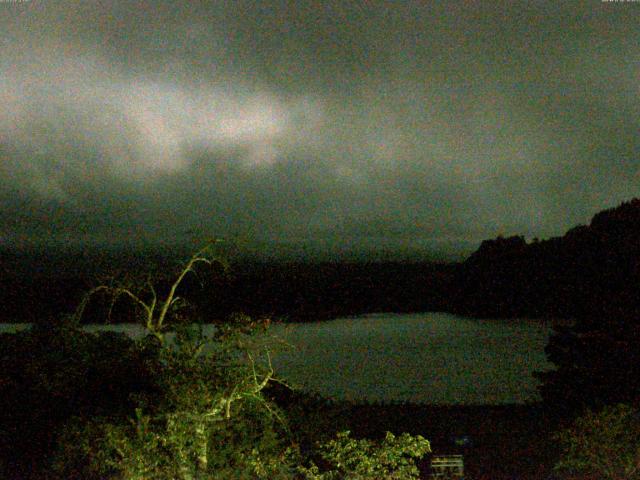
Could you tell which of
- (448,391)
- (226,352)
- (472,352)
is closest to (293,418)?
(226,352)

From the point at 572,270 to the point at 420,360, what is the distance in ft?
29.0

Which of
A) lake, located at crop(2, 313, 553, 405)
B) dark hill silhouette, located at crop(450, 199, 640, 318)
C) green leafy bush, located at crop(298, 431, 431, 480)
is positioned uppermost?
dark hill silhouette, located at crop(450, 199, 640, 318)

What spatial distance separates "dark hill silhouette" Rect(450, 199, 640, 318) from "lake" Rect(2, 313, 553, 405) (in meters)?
1.73

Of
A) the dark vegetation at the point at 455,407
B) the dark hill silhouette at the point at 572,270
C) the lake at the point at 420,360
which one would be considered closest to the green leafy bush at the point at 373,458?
the dark vegetation at the point at 455,407

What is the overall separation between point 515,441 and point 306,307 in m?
22.4

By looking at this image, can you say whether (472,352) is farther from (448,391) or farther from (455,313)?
(455,313)

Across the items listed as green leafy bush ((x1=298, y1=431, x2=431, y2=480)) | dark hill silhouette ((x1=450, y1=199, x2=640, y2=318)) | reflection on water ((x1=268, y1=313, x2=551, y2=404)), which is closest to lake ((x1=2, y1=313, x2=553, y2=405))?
reflection on water ((x1=268, y1=313, x2=551, y2=404))

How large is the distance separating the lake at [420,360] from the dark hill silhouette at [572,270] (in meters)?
1.73

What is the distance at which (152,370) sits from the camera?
9875mm

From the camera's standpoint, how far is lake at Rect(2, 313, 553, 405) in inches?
767

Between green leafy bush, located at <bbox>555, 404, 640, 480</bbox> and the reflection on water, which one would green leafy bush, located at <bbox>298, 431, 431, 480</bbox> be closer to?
green leafy bush, located at <bbox>555, 404, 640, 480</bbox>

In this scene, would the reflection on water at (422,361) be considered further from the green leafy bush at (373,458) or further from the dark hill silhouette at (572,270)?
the green leafy bush at (373,458)

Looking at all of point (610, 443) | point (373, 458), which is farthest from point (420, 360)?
point (373, 458)

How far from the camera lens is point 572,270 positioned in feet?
55.1
